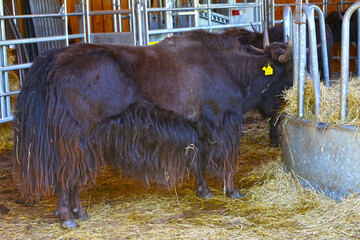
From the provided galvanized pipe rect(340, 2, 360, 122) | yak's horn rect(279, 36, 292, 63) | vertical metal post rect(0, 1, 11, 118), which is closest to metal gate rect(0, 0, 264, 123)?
vertical metal post rect(0, 1, 11, 118)

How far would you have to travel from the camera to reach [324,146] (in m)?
4.00

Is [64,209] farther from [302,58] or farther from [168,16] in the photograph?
[168,16]

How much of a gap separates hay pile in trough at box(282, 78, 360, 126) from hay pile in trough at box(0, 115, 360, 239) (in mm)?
595

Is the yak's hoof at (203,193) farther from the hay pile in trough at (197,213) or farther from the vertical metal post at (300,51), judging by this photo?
the vertical metal post at (300,51)

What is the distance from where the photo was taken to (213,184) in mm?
4973

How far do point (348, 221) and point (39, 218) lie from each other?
245 cm

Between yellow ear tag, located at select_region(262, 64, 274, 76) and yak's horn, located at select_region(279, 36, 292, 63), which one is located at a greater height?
yak's horn, located at select_region(279, 36, 292, 63)

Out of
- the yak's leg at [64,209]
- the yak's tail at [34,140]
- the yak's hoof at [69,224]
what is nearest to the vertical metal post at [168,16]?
the yak's tail at [34,140]

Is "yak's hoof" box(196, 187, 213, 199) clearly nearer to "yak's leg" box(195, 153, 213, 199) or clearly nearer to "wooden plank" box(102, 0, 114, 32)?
"yak's leg" box(195, 153, 213, 199)

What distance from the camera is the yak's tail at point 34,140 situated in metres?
3.82

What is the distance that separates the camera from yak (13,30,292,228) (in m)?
3.83

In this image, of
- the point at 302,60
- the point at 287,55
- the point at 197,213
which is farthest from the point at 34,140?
the point at 287,55

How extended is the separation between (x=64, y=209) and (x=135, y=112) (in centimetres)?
96

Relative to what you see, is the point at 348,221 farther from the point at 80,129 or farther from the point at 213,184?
the point at 80,129
